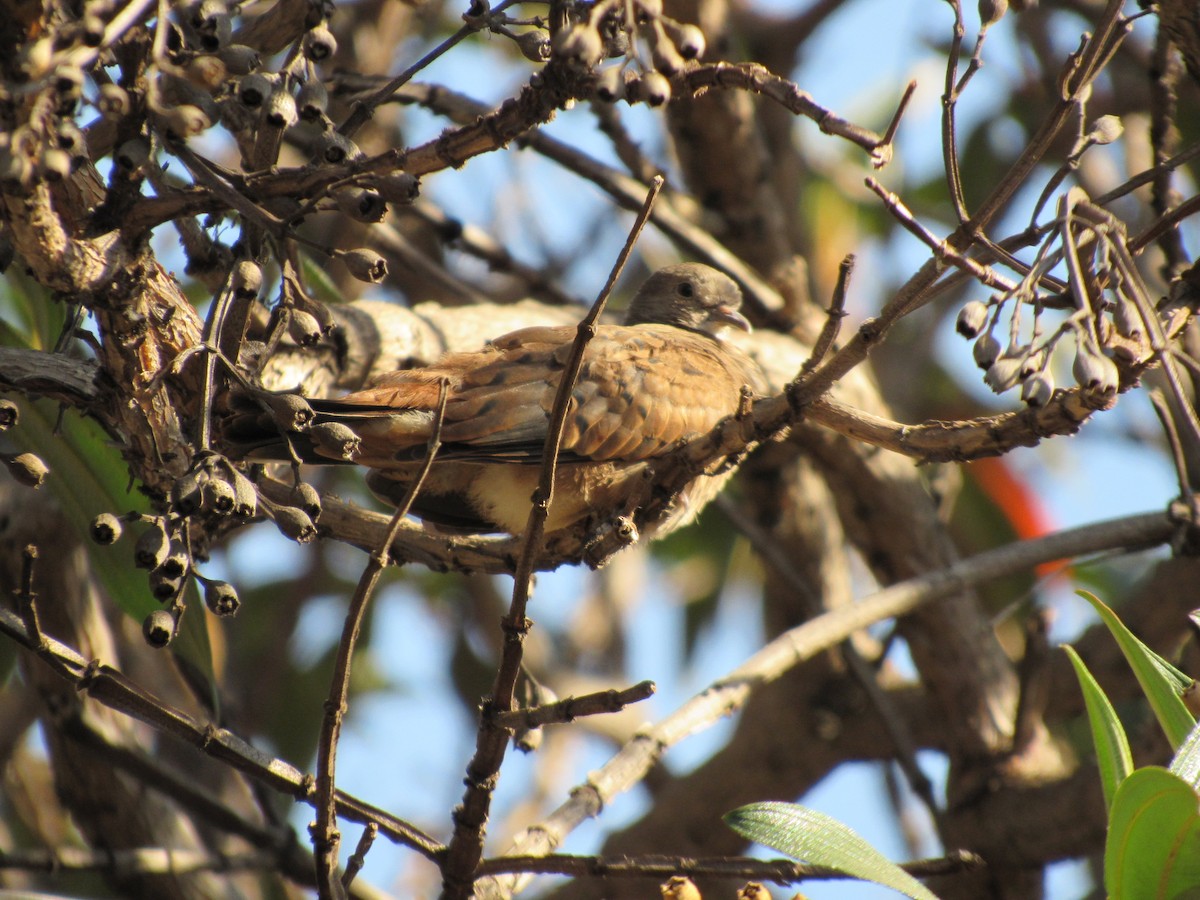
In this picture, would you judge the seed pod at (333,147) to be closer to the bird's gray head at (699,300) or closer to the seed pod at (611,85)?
the seed pod at (611,85)

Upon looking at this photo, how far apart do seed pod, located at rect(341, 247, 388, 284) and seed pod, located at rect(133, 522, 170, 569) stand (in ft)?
1.54

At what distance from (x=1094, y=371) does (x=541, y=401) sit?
1773 mm

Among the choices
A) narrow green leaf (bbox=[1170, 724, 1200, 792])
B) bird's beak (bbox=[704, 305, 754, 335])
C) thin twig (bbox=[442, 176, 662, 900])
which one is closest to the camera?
thin twig (bbox=[442, 176, 662, 900])

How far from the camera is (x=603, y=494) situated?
347 centimetres

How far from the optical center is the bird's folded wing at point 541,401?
3104mm

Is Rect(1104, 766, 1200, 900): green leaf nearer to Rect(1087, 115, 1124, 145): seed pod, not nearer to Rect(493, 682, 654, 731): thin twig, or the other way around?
Rect(493, 682, 654, 731): thin twig

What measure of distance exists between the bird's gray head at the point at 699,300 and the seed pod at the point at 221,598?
295 cm

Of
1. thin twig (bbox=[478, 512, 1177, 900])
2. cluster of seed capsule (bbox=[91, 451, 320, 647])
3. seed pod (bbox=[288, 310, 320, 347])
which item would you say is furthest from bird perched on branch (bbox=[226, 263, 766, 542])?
cluster of seed capsule (bbox=[91, 451, 320, 647])

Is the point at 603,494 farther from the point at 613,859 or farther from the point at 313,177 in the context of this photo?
the point at 313,177

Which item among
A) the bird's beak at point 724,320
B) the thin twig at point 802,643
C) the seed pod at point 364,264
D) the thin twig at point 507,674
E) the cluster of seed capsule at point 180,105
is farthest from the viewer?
the bird's beak at point 724,320

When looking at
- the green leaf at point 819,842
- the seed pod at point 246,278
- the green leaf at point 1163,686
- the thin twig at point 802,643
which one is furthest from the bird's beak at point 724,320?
the seed pod at point 246,278

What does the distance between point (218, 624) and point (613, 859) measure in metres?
3.77

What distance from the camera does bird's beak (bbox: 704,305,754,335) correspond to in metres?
4.56

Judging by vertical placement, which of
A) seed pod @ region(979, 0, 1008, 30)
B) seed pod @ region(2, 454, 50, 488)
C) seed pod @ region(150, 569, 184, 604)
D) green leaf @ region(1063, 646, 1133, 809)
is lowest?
green leaf @ region(1063, 646, 1133, 809)
